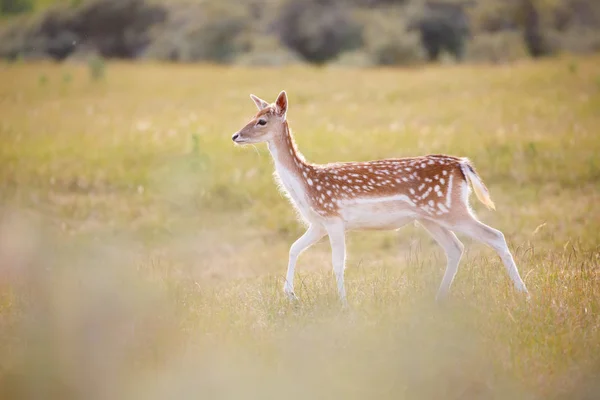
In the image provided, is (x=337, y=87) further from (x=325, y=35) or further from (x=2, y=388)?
(x=2, y=388)

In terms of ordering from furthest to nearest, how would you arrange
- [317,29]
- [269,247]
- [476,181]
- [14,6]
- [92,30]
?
[14,6]
[92,30]
[317,29]
[269,247]
[476,181]

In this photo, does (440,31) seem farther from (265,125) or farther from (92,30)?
(265,125)

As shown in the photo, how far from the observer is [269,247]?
1145 centimetres

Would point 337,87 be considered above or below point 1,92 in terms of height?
above

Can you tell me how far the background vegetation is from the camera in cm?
3206

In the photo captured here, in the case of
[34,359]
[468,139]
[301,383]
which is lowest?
[468,139]

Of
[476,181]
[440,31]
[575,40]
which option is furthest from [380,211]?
[440,31]

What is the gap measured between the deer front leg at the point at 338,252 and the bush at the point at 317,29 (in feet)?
86.8

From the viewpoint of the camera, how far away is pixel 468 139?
48.9ft

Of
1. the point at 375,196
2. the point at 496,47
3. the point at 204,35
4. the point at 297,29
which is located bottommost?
the point at 204,35

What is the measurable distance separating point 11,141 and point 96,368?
10.4m

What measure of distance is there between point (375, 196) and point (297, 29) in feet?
92.7

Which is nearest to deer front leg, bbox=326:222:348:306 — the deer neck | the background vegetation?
the deer neck

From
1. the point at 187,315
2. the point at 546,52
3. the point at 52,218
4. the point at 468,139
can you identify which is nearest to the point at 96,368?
the point at 187,315
